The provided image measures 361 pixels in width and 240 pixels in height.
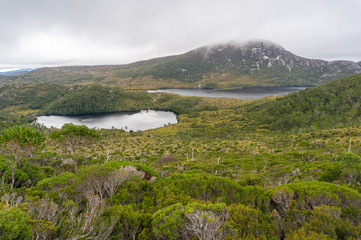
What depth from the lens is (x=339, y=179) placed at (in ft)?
66.1

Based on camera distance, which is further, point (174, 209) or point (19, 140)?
point (19, 140)

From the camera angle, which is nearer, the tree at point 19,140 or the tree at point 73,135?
the tree at point 19,140

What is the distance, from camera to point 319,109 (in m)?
99.5

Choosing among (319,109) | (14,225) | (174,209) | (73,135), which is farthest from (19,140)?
(319,109)

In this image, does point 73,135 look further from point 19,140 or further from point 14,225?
point 14,225

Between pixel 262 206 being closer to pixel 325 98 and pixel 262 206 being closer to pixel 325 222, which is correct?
pixel 325 222

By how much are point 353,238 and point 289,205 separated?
3.91m

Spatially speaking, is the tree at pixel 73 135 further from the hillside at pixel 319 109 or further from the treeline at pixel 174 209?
the hillside at pixel 319 109

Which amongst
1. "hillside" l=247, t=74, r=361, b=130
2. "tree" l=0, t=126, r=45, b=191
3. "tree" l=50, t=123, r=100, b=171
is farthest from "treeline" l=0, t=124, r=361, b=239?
"hillside" l=247, t=74, r=361, b=130

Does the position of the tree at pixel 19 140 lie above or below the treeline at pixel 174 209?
above

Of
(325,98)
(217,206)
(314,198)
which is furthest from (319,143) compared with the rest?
(325,98)

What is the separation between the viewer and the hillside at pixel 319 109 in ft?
285

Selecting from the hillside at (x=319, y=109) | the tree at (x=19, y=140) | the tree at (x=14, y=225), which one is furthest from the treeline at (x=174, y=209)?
the hillside at (x=319, y=109)

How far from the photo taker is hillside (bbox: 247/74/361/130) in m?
86.9
